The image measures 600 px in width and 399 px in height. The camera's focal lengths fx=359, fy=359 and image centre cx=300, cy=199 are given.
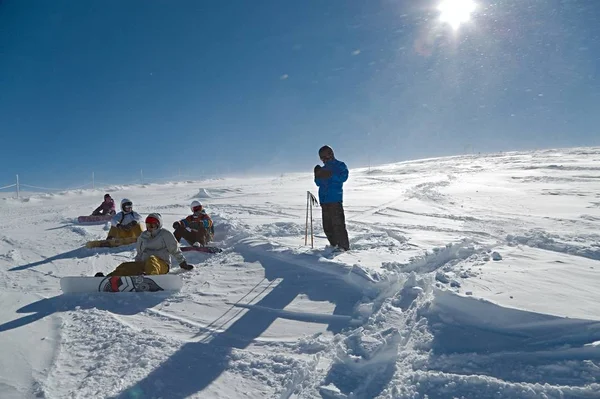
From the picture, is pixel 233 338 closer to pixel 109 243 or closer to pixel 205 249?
pixel 205 249

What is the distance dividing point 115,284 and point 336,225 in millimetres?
3781

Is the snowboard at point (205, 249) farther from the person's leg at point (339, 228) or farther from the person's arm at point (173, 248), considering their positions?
the person's leg at point (339, 228)

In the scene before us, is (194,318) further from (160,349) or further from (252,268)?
(252,268)

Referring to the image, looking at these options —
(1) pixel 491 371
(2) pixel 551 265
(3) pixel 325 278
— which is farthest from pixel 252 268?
(2) pixel 551 265

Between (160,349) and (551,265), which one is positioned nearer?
(160,349)

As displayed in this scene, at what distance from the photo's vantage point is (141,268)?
18.8 feet

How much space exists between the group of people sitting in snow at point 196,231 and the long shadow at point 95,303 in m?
0.51

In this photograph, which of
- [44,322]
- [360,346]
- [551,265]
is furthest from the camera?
[551,265]

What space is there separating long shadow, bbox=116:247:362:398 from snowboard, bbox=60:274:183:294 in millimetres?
1622

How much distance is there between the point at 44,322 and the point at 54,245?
597cm

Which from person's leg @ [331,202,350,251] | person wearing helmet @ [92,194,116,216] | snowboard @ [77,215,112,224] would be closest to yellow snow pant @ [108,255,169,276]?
person's leg @ [331,202,350,251]

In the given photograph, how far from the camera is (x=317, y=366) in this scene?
10.4ft

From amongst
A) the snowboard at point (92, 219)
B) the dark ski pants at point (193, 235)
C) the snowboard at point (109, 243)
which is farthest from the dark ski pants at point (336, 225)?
the snowboard at point (92, 219)

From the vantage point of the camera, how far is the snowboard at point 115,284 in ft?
17.0
